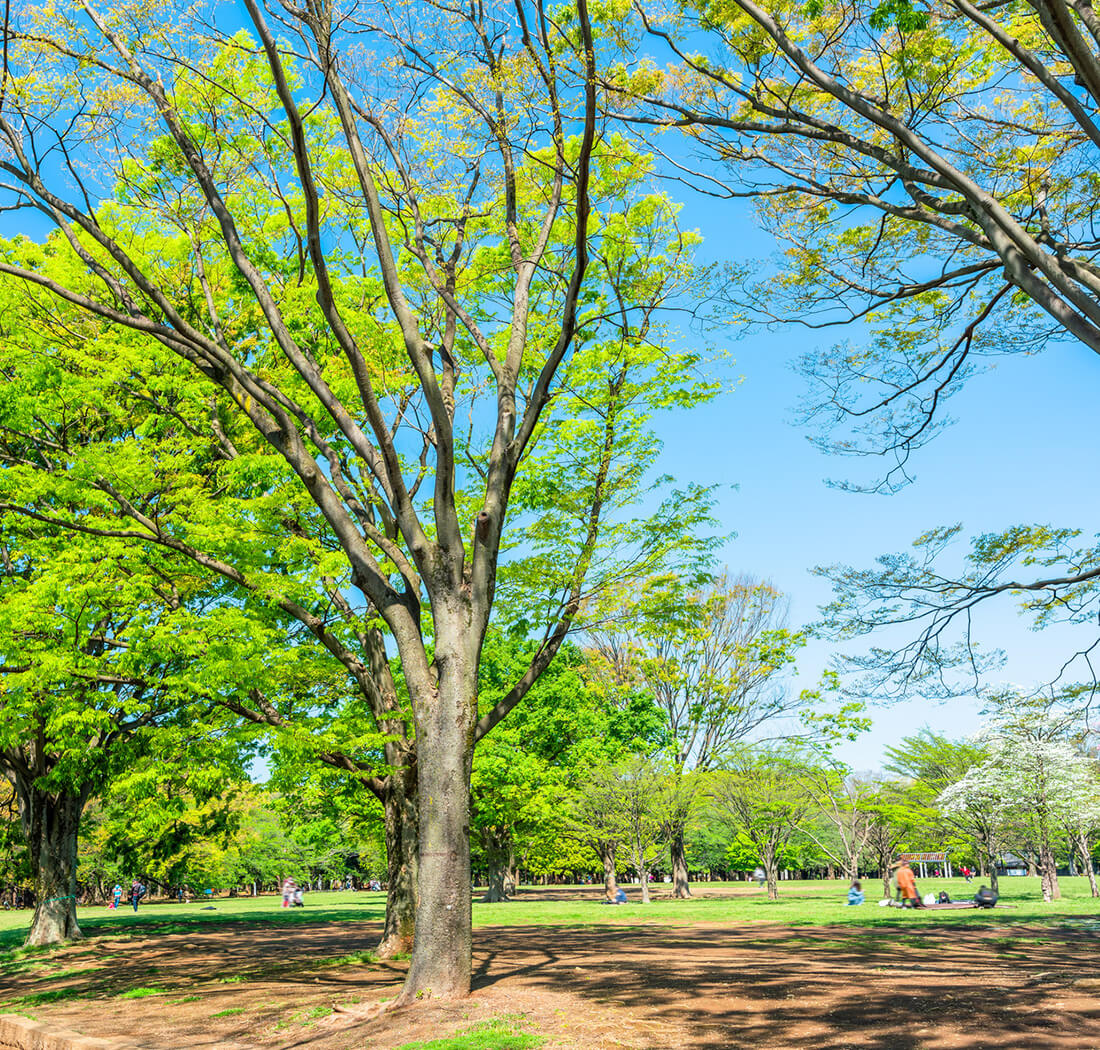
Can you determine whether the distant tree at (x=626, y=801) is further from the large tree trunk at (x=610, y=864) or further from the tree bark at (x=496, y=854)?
the tree bark at (x=496, y=854)

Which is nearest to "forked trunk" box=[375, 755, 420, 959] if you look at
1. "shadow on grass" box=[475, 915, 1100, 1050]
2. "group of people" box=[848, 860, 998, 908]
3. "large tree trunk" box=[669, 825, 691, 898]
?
"shadow on grass" box=[475, 915, 1100, 1050]

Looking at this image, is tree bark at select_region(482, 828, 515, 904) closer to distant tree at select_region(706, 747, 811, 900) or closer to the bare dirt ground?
distant tree at select_region(706, 747, 811, 900)

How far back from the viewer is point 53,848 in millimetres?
16359

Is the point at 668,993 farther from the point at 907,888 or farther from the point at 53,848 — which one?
the point at 53,848

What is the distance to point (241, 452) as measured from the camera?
1324cm

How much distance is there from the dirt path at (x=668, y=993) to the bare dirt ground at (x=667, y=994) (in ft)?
0.09

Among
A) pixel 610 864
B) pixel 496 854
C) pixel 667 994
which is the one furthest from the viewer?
pixel 610 864

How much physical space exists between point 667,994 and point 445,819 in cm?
237

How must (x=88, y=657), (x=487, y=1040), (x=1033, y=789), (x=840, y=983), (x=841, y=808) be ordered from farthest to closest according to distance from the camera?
(x=841, y=808) → (x=1033, y=789) → (x=88, y=657) → (x=840, y=983) → (x=487, y=1040)

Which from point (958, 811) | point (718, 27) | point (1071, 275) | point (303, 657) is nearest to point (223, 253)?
point (303, 657)

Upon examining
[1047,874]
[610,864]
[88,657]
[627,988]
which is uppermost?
[88,657]

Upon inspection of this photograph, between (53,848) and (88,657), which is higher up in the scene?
(88,657)

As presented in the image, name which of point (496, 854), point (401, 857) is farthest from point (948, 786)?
point (401, 857)

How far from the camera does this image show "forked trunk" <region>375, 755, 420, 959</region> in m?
10.8
